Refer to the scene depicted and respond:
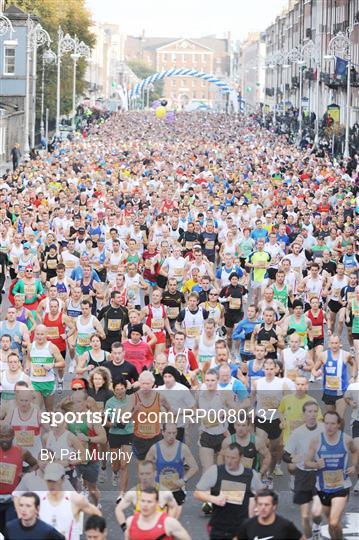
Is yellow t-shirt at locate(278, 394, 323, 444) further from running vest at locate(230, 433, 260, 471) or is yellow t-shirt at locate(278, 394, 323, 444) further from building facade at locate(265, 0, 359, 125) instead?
building facade at locate(265, 0, 359, 125)

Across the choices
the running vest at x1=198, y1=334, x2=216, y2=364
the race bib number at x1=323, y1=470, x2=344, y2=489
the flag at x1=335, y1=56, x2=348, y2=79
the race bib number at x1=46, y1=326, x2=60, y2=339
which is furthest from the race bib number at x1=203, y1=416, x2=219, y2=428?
the flag at x1=335, y1=56, x2=348, y2=79

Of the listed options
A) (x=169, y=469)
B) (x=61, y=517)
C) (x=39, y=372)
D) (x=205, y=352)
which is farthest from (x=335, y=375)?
(x=61, y=517)

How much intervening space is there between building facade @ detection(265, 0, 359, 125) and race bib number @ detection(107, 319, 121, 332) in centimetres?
3788

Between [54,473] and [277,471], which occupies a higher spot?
[54,473]

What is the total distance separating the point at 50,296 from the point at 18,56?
2346 inches

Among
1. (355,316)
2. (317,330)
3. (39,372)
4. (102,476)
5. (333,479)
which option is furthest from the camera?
(355,316)

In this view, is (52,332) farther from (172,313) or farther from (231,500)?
(231,500)

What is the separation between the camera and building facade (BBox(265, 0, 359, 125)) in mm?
75875

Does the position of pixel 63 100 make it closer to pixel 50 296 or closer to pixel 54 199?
pixel 54 199

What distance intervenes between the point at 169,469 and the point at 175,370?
2.00 metres

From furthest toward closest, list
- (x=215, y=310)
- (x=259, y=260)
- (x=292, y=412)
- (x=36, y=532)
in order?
(x=259, y=260) < (x=215, y=310) < (x=292, y=412) < (x=36, y=532)

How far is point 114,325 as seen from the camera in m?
16.8

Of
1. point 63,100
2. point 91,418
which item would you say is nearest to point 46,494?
point 91,418

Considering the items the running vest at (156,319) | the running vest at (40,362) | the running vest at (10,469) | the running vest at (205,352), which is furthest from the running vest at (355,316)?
the running vest at (10,469)
